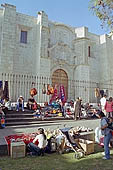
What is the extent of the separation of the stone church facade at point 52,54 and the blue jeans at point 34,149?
11.9m

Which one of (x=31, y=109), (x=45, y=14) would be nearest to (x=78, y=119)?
(x=31, y=109)

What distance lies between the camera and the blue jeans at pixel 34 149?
5270mm

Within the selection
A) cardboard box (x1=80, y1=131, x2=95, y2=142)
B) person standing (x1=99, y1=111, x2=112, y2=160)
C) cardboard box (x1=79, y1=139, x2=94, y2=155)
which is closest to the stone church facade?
cardboard box (x1=80, y1=131, x2=95, y2=142)

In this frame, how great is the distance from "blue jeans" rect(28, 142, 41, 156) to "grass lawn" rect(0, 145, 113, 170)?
10.0 inches

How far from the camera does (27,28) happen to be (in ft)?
66.2

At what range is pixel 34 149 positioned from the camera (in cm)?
531

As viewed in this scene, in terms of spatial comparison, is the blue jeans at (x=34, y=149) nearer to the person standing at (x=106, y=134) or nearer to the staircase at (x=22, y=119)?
the person standing at (x=106, y=134)

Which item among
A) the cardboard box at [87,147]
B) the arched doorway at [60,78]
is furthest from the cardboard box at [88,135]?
the arched doorway at [60,78]

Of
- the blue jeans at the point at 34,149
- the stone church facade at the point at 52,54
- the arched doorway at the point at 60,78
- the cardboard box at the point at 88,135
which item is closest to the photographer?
the blue jeans at the point at 34,149

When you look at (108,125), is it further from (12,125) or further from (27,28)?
(27,28)

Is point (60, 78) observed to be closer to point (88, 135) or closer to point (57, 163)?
point (88, 135)

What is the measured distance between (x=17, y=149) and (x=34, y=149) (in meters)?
0.57

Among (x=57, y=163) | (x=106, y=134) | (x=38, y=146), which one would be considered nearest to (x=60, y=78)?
(x=38, y=146)

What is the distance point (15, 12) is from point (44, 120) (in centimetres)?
1381
